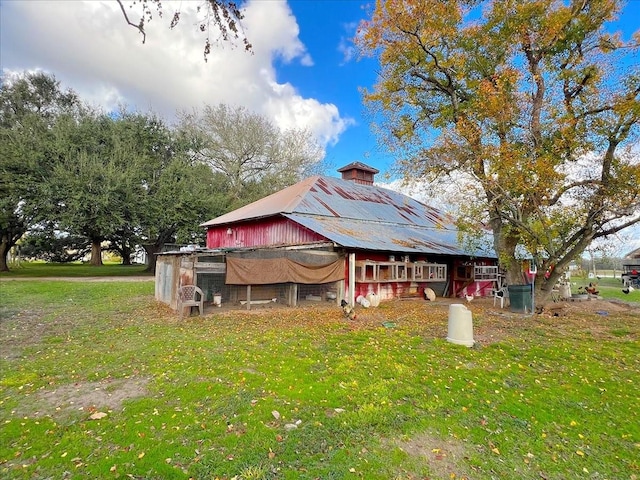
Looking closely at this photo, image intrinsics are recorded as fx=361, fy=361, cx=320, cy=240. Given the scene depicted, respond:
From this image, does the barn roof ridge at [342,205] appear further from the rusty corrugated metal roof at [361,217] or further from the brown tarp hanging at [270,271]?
the brown tarp hanging at [270,271]

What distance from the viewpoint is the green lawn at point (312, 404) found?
336 cm

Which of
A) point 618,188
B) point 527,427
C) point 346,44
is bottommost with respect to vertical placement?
point 527,427

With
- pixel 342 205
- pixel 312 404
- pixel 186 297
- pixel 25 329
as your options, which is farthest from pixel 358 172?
pixel 312 404

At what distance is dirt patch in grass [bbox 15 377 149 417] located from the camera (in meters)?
4.29

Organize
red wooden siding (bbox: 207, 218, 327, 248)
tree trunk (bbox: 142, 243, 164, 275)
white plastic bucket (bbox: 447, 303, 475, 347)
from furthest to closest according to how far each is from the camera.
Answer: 1. tree trunk (bbox: 142, 243, 164, 275)
2. red wooden siding (bbox: 207, 218, 327, 248)
3. white plastic bucket (bbox: 447, 303, 475, 347)

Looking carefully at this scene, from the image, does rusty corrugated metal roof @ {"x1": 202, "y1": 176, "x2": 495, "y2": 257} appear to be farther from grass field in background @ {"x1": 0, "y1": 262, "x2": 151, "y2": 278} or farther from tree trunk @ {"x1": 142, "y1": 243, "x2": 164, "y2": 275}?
tree trunk @ {"x1": 142, "y1": 243, "x2": 164, "y2": 275}

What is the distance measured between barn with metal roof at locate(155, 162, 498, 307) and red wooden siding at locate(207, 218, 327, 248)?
4 centimetres

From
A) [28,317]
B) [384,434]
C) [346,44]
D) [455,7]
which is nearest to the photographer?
[384,434]

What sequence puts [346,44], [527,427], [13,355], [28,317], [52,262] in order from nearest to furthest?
[527,427] < [13,355] < [28,317] < [346,44] < [52,262]

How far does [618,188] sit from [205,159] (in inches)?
1147

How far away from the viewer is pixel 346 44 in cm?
1473

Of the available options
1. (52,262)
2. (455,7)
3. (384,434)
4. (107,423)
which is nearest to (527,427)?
(384,434)

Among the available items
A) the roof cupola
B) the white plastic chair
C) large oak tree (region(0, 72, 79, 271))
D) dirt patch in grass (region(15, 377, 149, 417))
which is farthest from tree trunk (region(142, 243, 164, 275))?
dirt patch in grass (region(15, 377, 149, 417))

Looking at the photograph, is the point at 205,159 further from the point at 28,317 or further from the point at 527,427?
the point at 527,427
